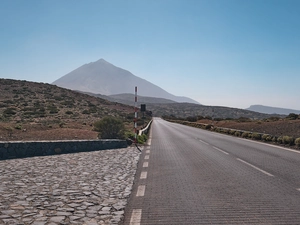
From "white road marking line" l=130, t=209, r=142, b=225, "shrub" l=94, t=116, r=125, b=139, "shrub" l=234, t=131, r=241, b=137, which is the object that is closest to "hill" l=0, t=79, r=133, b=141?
"shrub" l=234, t=131, r=241, b=137

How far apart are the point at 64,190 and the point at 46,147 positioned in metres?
6.28

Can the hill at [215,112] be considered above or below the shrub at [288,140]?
above

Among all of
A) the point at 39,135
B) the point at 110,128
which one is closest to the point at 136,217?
the point at 110,128

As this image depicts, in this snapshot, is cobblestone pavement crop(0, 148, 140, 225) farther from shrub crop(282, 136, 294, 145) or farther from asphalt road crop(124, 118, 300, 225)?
shrub crop(282, 136, 294, 145)

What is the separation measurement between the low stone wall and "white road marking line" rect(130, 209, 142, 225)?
7599 millimetres

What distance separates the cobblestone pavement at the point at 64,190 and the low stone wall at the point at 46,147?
649 mm

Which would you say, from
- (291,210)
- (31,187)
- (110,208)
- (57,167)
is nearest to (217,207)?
(291,210)

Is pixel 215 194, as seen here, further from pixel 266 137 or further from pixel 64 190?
pixel 266 137

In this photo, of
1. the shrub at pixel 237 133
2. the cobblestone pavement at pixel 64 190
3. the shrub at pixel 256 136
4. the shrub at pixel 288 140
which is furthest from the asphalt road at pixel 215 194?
the shrub at pixel 237 133

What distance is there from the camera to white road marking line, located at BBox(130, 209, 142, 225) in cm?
534

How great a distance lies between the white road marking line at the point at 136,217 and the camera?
5336mm

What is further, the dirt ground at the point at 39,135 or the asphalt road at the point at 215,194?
the dirt ground at the point at 39,135

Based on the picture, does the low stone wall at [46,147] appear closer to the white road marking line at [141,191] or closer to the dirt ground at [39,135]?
the dirt ground at [39,135]

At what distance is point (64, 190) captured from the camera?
7.36 metres
